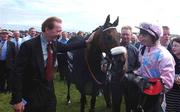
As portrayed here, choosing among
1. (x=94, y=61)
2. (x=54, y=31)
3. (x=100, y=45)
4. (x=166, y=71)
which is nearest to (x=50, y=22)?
(x=54, y=31)

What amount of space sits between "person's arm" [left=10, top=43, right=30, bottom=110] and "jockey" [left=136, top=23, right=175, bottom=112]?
5.37 ft

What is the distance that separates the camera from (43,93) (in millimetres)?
5430

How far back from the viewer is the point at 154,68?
492cm

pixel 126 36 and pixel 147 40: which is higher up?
pixel 147 40

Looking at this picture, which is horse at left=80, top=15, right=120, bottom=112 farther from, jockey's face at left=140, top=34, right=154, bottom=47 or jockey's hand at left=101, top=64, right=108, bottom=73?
jockey's face at left=140, top=34, right=154, bottom=47

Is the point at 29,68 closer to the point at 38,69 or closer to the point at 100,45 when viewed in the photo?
the point at 38,69

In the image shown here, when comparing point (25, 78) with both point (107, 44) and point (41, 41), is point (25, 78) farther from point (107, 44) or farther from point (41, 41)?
point (107, 44)

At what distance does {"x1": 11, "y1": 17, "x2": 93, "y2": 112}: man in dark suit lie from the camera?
A: 17.6 ft

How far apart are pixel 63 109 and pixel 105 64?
2982 millimetres

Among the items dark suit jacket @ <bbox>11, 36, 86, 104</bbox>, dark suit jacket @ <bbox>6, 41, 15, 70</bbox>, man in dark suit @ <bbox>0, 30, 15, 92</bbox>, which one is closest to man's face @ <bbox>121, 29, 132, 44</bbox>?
dark suit jacket @ <bbox>11, 36, 86, 104</bbox>

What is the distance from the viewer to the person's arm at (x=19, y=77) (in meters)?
5.18

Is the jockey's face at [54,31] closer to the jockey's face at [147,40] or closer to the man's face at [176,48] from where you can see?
the jockey's face at [147,40]

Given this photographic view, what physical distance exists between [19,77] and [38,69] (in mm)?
297

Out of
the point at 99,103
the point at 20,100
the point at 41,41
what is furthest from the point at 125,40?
the point at 99,103
